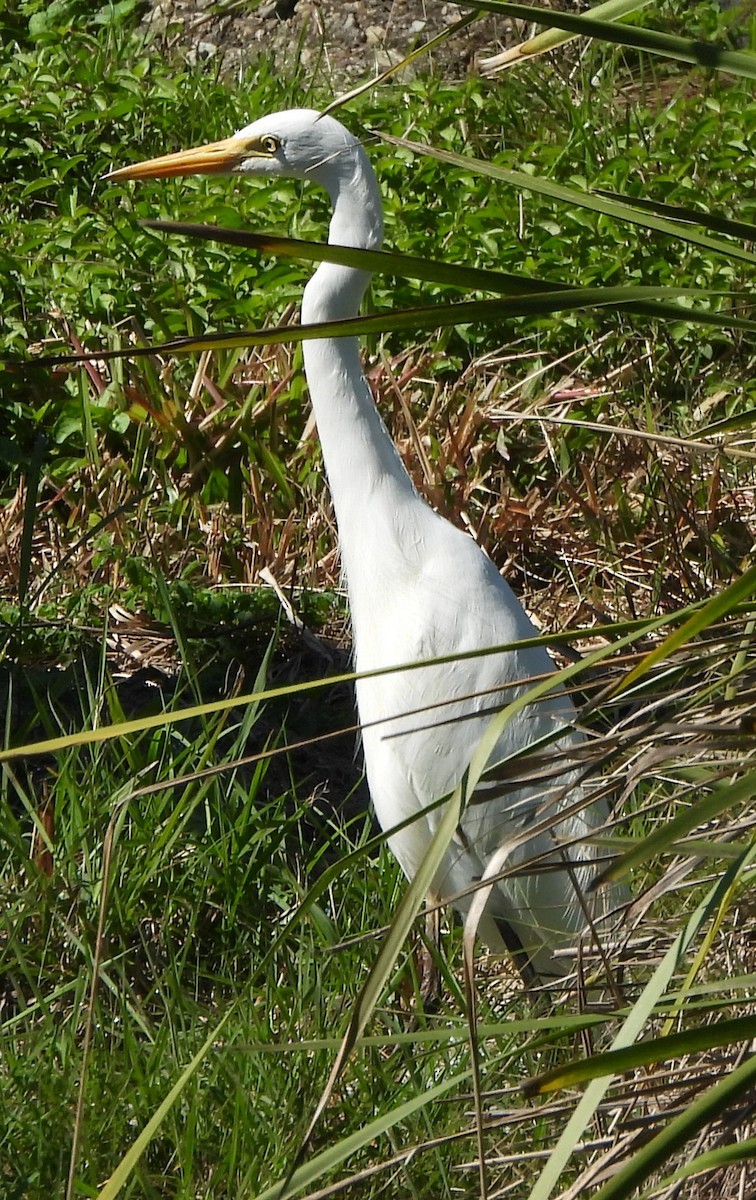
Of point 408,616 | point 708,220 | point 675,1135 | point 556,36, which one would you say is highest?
point 556,36

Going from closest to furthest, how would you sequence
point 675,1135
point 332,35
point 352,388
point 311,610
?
point 675,1135 → point 352,388 → point 311,610 → point 332,35

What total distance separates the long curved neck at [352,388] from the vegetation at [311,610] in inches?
12.3

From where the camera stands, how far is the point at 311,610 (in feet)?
10.8

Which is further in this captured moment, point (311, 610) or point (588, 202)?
point (311, 610)

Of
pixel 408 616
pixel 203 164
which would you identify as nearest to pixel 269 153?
pixel 203 164

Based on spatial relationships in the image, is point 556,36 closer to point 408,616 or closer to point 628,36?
point 628,36

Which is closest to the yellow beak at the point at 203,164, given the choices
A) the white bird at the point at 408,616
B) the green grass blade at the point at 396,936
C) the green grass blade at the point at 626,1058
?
the white bird at the point at 408,616

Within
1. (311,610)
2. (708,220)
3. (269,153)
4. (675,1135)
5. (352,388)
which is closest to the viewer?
(675,1135)

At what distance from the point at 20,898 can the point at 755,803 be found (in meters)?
1.13

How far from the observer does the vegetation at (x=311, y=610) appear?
43.5 inches

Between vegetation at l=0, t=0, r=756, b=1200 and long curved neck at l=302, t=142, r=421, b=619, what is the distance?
1.03 ft

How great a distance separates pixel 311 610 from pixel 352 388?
105cm

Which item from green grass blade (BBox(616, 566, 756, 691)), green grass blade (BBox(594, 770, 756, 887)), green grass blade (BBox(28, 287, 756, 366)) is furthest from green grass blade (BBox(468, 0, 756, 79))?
green grass blade (BBox(594, 770, 756, 887))

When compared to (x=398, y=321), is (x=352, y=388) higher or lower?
lower
